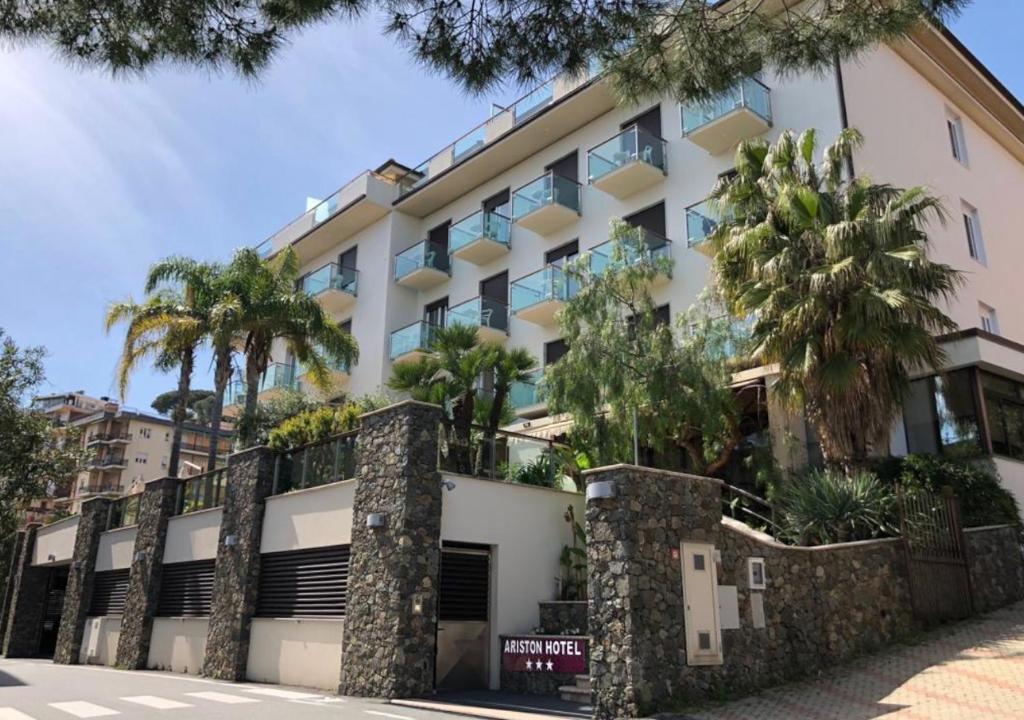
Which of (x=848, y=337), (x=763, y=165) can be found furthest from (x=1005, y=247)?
(x=848, y=337)

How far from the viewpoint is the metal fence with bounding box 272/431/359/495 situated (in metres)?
14.9

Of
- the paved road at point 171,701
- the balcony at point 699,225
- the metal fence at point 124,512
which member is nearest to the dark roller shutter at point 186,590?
the paved road at point 171,701

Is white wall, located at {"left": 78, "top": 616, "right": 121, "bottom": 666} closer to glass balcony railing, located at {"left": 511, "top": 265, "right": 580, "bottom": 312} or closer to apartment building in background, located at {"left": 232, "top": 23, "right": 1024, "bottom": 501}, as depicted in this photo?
apartment building in background, located at {"left": 232, "top": 23, "right": 1024, "bottom": 501}

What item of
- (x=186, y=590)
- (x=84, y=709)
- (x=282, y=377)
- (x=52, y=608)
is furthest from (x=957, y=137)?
(x=52, y=608)

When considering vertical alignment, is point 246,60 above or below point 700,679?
above

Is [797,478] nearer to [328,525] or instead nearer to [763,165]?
[763,165]

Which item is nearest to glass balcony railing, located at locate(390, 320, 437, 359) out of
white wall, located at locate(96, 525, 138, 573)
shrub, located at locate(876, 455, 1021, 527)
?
white wall, located at locate(96, 525, 138, 573)

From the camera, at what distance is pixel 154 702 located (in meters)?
11.8

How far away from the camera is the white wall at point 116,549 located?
22.7 m

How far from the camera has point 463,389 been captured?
647 inches

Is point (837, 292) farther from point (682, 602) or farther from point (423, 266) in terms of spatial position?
point (423, 266)

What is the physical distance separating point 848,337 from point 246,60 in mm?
10614

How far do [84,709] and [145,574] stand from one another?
1036 cm

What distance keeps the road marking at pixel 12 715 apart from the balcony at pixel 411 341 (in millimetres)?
15682
